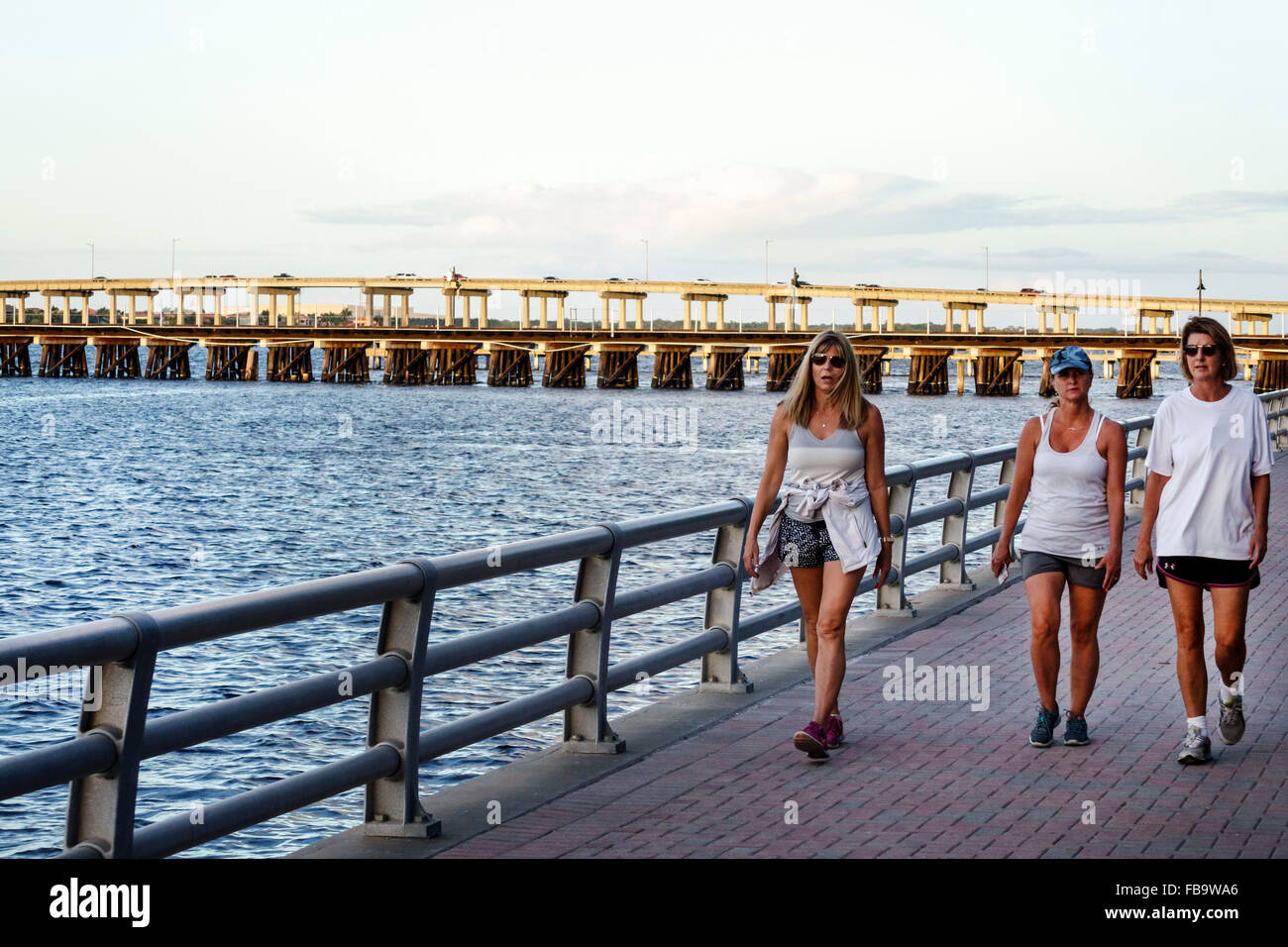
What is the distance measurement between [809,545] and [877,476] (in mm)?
421

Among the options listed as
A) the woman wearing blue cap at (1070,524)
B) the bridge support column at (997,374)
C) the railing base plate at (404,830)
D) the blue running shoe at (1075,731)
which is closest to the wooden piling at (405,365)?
the bridge support column at (997,374)

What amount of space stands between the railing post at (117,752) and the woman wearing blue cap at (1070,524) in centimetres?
398

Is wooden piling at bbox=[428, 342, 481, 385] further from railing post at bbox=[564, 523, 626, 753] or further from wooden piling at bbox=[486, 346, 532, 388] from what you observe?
railing post at bbox=[564, 523, 626, 753]

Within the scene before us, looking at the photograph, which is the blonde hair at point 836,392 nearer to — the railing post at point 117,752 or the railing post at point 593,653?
the railing post at point 593,653

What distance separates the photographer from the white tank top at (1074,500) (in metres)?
7.14

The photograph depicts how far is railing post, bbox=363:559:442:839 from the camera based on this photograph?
5734 millimetres

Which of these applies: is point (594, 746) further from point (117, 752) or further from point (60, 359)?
point (60, 359)

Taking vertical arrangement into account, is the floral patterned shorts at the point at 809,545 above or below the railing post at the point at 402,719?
above

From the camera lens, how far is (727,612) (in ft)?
27.8

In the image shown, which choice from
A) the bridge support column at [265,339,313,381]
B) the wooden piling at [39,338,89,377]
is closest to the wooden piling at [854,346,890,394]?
the bridge support column at [265,339,313,381]

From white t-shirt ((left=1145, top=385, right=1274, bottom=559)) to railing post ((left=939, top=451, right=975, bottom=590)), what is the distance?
17.4ft

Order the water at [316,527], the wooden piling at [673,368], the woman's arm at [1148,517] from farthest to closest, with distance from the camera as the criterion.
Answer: the wooden piling at [673,368], the water at [316,527], the woman's arm at [1148,517]

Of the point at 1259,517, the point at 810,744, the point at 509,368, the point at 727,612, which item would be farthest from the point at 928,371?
the point at 810,744
